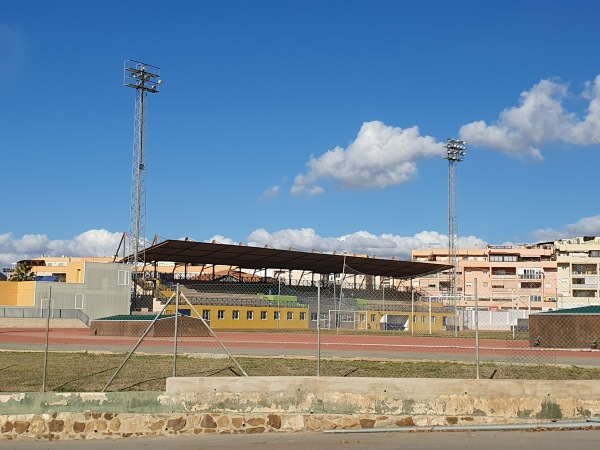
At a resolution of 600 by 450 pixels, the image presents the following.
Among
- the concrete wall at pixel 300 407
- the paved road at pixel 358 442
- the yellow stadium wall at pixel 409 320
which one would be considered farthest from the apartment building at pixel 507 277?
the paved road at pixel 358 442

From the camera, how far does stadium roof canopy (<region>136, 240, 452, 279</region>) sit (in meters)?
67.3

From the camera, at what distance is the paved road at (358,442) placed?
12258 millimetres

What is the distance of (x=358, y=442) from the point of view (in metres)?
12.8

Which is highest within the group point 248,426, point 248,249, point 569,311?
point 248,249

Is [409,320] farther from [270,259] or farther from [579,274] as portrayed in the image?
[579,274]

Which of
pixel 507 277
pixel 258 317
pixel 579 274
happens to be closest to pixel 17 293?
pixel 258 317

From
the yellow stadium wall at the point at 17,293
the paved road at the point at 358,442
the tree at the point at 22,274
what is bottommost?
the paved road at the point at 358,442

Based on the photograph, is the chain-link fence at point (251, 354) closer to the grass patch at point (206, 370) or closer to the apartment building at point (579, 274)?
the grass patch at point (206, 370)

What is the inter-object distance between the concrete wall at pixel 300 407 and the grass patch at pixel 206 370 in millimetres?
1459

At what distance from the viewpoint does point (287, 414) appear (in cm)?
1435

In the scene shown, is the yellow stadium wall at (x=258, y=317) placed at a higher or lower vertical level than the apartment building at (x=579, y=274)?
lower

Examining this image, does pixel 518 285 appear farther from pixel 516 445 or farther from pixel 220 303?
pixel 516 445

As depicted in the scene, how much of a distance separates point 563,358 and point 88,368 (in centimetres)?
1383

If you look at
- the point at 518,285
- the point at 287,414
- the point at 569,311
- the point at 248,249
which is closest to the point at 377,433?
the point at 287,414
